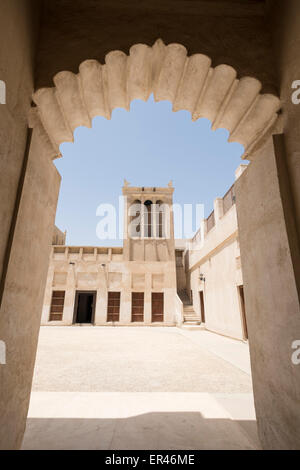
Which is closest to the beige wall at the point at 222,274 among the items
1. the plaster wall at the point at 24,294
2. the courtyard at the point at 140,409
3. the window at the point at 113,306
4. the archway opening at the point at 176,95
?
the courtyard at the point at 140,409

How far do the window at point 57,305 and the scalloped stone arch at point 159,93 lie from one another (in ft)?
56.8

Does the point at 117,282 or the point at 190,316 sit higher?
the point at 117,282

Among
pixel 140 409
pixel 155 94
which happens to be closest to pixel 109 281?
pixel 140 409

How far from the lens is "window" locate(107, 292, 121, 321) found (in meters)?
17.9

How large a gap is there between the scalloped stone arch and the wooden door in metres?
16.8

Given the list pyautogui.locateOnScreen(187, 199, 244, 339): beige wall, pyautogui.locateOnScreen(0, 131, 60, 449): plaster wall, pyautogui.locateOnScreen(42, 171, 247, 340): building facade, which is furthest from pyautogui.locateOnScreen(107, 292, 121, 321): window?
pyautogui.locateOnScreen(0, 131, 60, 449): plaster wall

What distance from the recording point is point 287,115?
196 centimetres

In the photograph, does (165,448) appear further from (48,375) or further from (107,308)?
(107,308)

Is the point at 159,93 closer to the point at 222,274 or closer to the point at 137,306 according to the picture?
the point at 222,274

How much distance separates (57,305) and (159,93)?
17979 millimetres

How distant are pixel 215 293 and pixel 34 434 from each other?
39.3 feet

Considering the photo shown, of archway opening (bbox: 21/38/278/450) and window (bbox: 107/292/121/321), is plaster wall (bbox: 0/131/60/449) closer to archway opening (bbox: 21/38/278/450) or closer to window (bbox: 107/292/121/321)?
archway opening (bbox: 21/38/278/450)

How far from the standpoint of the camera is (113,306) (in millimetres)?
18078
